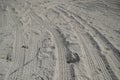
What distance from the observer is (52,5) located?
668 centimetres

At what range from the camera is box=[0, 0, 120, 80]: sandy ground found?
3.31 meters

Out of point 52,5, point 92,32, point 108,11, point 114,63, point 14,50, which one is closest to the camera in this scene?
point 114,63

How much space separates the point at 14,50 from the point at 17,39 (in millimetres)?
485

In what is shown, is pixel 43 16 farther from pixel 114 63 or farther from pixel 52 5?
pixel 114 63

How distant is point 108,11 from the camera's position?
6.16 meters

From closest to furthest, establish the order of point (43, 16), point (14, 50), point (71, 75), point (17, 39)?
point (71, 75), point (14, 50), point (17, 39), point (43, 16)

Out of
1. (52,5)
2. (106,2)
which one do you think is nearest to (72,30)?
(52,5)

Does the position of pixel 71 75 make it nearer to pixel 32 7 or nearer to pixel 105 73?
pixel 105 73

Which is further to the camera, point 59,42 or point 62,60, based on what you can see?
point 59,42

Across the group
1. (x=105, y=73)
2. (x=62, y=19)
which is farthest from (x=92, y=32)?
(x=105, y=73)

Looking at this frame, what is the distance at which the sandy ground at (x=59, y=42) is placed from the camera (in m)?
3.31

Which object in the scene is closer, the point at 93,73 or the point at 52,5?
the point at 93,73

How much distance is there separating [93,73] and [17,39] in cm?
207

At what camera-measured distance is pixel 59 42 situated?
4.24m
